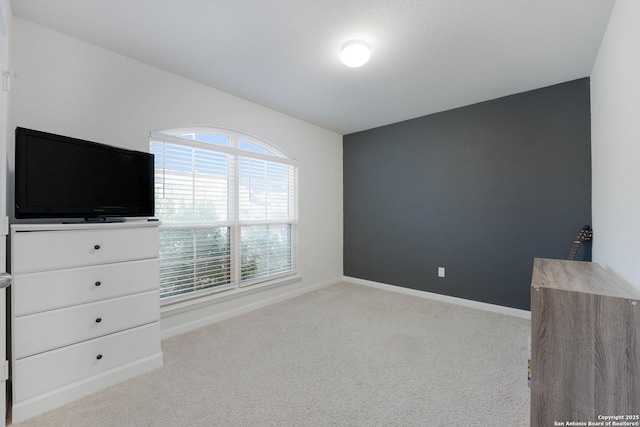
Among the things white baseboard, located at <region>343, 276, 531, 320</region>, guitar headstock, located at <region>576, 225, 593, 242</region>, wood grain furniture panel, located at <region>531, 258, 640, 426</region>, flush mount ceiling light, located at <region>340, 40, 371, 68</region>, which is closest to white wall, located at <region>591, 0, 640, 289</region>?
guitar headstock, located at <region>576, 225, 593, 242</region>

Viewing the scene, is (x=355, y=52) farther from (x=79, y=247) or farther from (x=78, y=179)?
(x=79, y=247)

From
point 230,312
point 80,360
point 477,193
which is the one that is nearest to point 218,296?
point 230,312

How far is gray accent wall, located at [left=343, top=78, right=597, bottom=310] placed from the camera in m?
2.82

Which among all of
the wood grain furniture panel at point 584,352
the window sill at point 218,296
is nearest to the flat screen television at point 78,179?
the window sill at point 218,296

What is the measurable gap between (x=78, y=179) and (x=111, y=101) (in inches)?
30.8

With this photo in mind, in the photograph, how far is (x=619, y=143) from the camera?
174 cm

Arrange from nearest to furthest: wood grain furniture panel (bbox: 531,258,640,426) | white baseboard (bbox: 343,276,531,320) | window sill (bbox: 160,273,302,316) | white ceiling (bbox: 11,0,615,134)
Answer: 1. wood grain furniture panel (bbox: 531,258,640,426)
2. white ceiling (bbox: 11,0,615,134)
3. window sill (bbox: 160,273,302,316)
4. white baseboard (bbox: 343,276,531,320)

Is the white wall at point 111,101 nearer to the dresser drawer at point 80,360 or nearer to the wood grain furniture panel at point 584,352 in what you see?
the dresser drawer at point 80,360

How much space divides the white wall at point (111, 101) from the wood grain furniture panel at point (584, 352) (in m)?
2.75

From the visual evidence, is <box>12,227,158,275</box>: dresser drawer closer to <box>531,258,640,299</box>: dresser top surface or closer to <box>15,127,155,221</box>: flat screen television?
<box>15,127,155,221</box>: flat screen television

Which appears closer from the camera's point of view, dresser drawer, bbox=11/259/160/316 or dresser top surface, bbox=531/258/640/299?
dresser top surface, bbox=531/258/640/299

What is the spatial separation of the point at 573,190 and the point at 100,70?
4.40m

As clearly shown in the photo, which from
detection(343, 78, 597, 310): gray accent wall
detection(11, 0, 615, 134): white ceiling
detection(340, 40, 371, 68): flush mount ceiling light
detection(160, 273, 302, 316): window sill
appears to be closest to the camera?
detection(11, 0, 615, 134): white ceiling

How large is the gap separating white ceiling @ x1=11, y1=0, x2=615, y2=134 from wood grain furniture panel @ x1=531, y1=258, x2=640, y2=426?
5.75 ft
